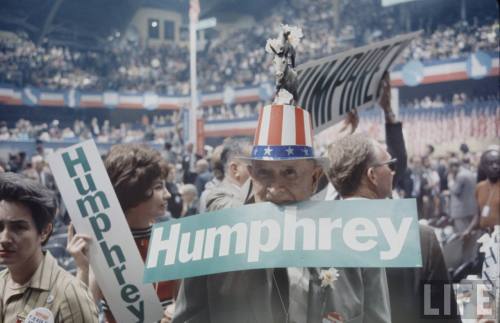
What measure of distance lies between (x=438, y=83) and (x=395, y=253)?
1192cm

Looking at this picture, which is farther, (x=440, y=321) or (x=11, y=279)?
(x=440, y=321)

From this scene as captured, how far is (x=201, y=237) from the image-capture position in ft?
5.00

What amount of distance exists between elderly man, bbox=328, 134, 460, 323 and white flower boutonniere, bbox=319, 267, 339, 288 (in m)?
0.49

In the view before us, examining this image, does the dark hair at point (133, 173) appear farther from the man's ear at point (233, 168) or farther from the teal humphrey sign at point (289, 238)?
the man's ear at point (233, 168)

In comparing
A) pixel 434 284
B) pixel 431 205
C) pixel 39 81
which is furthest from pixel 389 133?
pixel 39 81

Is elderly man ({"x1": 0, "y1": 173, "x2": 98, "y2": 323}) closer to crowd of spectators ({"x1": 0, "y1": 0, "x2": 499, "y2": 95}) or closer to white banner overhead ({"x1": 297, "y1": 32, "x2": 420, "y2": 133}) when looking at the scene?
white banner overhead ({"x1": 297, "y1": 32, "x2": 420, "y2": 133})

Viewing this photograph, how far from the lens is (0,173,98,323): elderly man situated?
1547 millimetres

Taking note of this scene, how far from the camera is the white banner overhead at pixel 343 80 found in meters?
2.52

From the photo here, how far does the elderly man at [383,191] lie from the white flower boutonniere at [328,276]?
1.60ft

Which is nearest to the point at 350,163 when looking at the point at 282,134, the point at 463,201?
the point at 282,134

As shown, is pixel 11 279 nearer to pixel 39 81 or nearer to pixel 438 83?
pixel 39 81

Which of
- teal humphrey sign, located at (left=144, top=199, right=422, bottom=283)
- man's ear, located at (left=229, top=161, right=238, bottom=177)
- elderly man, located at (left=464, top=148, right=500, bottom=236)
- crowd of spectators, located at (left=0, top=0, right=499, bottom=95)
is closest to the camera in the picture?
teal humphrey sign, located at (left=144, top=199, right=422, bottom=283)

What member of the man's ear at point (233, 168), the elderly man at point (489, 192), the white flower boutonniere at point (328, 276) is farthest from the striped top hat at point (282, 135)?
the elderly man at point (489, 192)

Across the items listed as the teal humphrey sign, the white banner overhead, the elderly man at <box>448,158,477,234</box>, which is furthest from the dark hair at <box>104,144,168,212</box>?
the elderly man at <box>448,158,477,234</box>
